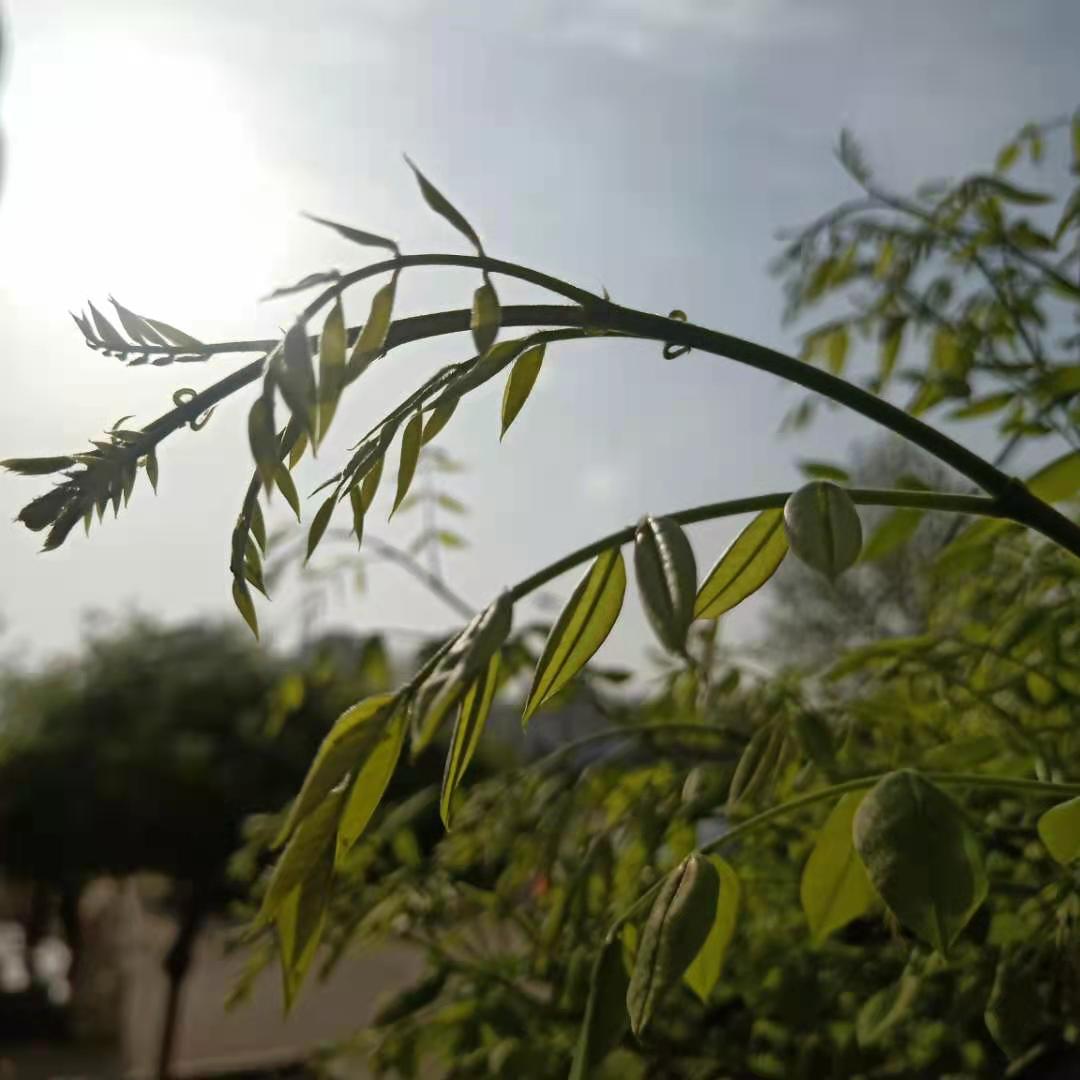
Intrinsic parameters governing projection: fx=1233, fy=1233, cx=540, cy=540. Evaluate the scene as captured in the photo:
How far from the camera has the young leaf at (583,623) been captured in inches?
11.0

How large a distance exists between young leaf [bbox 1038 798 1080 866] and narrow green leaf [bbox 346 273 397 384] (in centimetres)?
19

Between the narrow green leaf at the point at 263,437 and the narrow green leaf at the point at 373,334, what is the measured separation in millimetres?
23

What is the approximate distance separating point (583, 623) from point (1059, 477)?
0.74 ft

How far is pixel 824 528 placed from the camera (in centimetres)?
26

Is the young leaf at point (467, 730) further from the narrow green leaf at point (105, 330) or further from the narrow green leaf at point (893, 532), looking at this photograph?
the narrow green leaf at point (893, 532)

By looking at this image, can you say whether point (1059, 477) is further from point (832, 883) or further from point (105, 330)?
point (105, 330)

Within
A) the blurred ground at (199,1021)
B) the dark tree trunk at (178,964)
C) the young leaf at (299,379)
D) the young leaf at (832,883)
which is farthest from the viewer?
the dark tree trunk at (178,964)

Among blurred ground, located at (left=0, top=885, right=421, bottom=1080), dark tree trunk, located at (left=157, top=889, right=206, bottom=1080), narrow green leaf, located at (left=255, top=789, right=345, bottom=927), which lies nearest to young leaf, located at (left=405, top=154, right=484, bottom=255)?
narrow green leaf, located at (left=255, top=789, right=345, bottom=927)

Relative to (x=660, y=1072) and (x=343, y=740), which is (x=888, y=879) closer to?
(x=343, y=740)

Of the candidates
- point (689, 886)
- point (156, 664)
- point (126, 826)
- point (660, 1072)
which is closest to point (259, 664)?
point (156, 664)

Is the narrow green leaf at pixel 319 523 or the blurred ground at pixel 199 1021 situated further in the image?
the blurred ground at pixel 199 1021

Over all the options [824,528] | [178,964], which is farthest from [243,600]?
[178,964]

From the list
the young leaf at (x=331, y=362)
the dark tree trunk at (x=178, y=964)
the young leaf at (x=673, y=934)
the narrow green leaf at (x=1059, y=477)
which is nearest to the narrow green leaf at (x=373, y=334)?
the young leaf at (x=331, y=362)

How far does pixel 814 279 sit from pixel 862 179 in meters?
0.10
